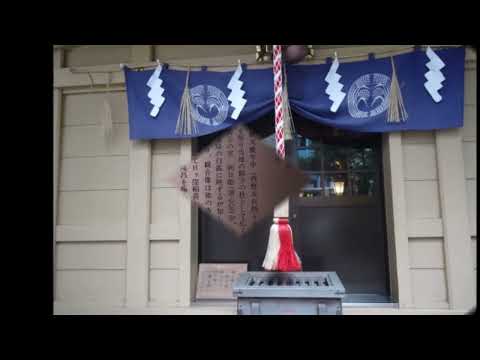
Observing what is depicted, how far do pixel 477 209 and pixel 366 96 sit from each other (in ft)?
4.25

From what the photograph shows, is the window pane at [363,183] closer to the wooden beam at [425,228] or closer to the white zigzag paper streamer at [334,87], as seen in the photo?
the wooden beam at [425,228]

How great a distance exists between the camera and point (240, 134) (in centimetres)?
246

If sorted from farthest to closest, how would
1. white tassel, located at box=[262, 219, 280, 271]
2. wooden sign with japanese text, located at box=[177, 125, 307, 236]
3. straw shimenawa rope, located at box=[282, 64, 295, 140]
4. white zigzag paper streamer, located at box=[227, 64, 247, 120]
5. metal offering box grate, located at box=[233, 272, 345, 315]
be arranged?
white zigzag paper streamer, located at box=[227, 64, 247, 120]
straw shimenawa rope, located at box=[282, 64, 295, 140]
white tassel, located at box=[262, 219, 280, 271]
wooden sign with japanese text, located at box=[177, 125, 307, 236]
metal offering box grate, located at box=[233, 272, 345, 315]

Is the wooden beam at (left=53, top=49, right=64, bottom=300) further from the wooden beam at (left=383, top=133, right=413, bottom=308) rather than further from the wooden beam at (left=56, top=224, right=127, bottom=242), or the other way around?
the wooden beam at (left=383, top=133, right=413, bottom=308)

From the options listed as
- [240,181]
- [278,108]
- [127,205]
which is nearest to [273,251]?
[240,181]

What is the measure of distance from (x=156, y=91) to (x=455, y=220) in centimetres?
285

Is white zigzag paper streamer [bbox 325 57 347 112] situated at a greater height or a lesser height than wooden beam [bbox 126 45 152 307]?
greater

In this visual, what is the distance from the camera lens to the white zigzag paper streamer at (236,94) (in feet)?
9.14

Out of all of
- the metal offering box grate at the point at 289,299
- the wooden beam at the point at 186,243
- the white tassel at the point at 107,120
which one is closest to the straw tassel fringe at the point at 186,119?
the wooden beam at the point at 186,243

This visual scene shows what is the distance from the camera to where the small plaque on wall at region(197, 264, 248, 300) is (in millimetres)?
2911

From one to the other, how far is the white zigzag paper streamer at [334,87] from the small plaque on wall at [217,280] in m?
1.72

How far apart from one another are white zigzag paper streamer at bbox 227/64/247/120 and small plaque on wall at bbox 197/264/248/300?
1429mm

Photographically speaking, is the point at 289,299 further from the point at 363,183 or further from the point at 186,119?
the point at 186,119

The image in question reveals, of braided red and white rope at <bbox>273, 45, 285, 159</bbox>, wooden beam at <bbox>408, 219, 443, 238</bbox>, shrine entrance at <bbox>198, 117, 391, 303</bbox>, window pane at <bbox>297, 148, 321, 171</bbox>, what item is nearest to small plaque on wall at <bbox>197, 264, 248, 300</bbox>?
shrine entrance at <bbox>198, 117, 391, 303</bbox>
